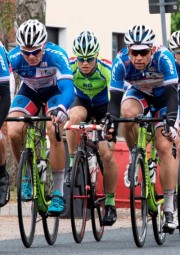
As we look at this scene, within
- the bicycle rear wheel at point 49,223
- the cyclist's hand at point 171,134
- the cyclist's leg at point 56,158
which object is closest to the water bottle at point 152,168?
the cyclist's hand at point 171,134

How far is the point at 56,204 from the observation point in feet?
42.8

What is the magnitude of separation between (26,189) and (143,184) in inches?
44.7

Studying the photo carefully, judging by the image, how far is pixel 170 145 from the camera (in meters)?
13.2

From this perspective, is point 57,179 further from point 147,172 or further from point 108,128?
point 147,172

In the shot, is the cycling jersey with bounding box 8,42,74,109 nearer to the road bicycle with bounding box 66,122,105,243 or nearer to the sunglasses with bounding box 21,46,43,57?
the sunglasses with bounding box 21,46,43,57

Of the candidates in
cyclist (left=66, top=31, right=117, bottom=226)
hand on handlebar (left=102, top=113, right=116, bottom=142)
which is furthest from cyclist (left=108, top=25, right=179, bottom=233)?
cyclist (left=66, top=31, right=117, bottom=226)

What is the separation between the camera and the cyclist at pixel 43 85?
12922 millimetres

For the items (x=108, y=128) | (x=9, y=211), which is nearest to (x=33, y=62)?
(x=108, y=128)

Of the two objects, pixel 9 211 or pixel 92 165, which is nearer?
pixel 92 165

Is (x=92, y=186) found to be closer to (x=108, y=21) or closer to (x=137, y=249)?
(x=137, y=249)

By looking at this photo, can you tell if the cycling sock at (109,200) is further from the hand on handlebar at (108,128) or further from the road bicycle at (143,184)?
the hand on handlebar at (108,128)

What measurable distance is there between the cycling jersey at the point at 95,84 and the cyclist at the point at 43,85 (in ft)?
4.60

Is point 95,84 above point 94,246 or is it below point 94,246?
above

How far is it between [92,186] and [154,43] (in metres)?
1.63
